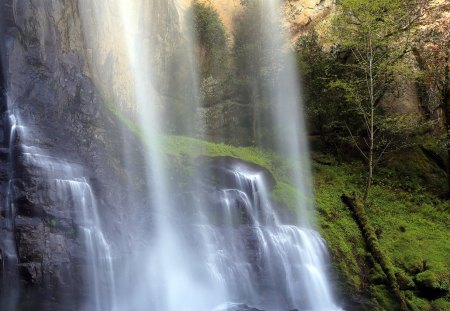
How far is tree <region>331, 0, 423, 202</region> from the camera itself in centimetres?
1728

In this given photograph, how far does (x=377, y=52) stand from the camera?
18141 millimetres

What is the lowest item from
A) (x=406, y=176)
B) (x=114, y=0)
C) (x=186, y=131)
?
(x=406, y=176)

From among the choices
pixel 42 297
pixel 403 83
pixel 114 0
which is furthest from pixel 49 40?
pixel 403 83

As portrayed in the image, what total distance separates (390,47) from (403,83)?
226 cm

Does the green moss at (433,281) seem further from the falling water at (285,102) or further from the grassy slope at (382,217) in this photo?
the falling water at (285,102)

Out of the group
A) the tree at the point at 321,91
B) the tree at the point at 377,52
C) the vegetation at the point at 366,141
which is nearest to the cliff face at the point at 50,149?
the vegetation at the point at 366,141

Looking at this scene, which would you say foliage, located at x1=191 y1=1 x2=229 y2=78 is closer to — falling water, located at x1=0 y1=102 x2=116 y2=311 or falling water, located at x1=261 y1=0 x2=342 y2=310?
falling water, located at x1=261 y1=0 x2=342 y2=310

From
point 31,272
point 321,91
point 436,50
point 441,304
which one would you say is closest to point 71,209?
point 31,272

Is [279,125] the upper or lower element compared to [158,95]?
lower

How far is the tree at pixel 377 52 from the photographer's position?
56.7 ft

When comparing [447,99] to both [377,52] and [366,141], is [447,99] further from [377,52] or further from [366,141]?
[377,52]

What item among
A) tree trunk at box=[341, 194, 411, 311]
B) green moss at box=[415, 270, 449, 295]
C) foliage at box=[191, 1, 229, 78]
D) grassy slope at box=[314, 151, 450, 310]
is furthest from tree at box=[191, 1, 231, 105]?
green moss at box=[415, 270, 449, 295]

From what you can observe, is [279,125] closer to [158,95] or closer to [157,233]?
[158,95]

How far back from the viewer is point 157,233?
12117 mm
